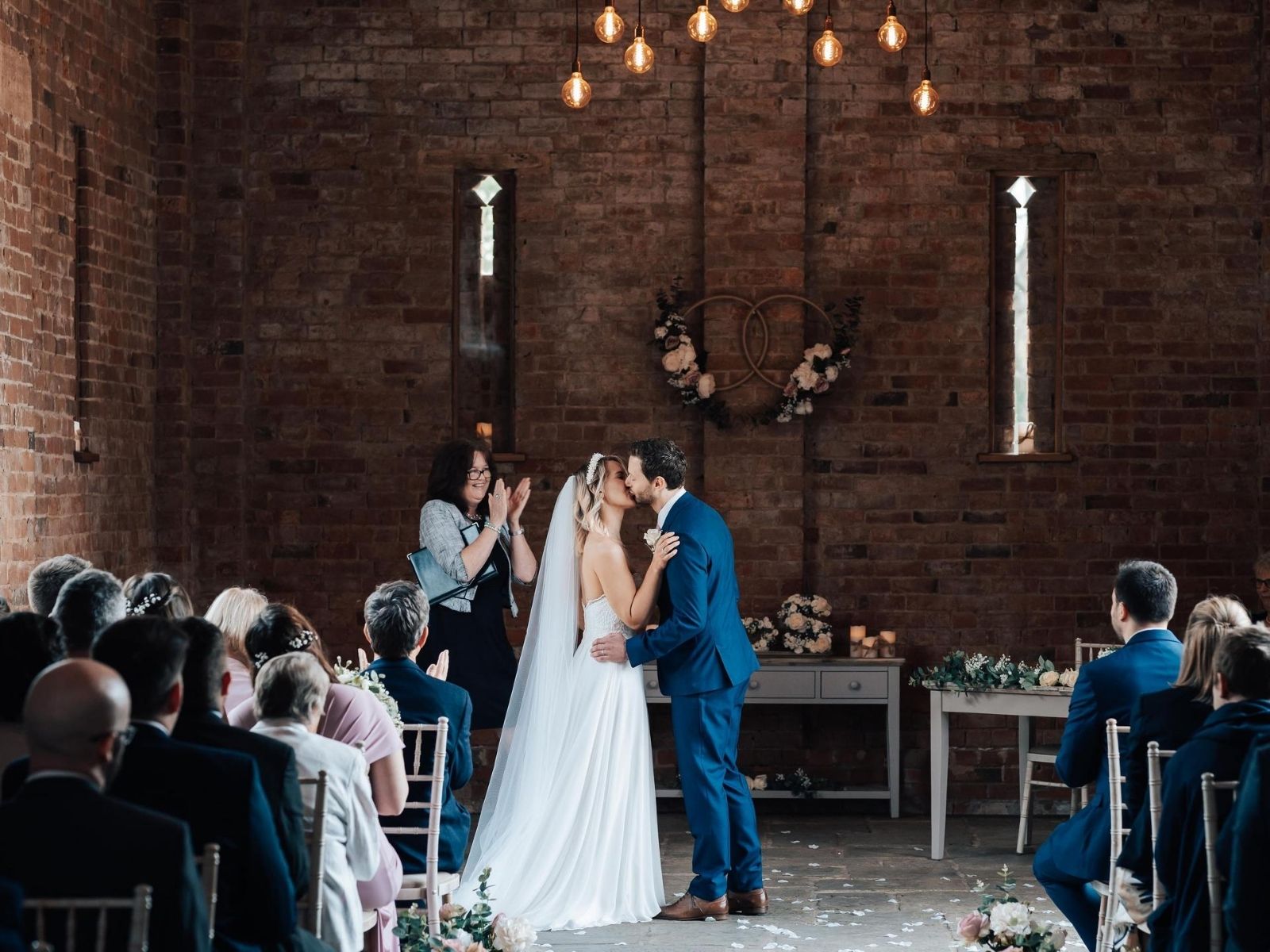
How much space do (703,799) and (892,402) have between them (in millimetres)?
3128

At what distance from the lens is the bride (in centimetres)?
602

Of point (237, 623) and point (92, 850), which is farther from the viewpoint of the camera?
point (237, 623)

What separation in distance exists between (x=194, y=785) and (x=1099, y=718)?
2863 millimetres

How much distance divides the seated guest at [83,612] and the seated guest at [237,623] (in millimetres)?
462

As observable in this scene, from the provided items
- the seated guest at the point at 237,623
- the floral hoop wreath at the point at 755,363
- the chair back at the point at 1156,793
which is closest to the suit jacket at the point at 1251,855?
the chair back at the point at 1156,793

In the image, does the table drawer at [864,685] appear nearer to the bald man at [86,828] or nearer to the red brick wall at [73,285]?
the red brick wall at [73,285]

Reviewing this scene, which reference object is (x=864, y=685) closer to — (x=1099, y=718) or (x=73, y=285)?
(x=1099, y=718)

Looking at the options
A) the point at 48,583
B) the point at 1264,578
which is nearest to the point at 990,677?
the point at 1264,578

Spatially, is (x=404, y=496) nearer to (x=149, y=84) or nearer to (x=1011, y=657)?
(x=149, y=84)

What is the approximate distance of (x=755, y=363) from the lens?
8406 millimetres

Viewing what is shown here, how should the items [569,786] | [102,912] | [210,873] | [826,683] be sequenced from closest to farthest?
[102,912] < [210,873] < [569,786] < [826,683]

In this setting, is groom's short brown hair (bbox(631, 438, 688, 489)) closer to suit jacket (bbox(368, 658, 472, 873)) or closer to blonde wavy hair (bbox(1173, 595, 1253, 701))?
suit jacket (bbox(368, 658, 472, 873))

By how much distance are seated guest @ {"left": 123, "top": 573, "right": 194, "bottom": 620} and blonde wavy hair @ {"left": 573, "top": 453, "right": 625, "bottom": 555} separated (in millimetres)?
1984

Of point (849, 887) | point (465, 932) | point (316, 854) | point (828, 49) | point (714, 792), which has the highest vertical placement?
point (828, 49)
